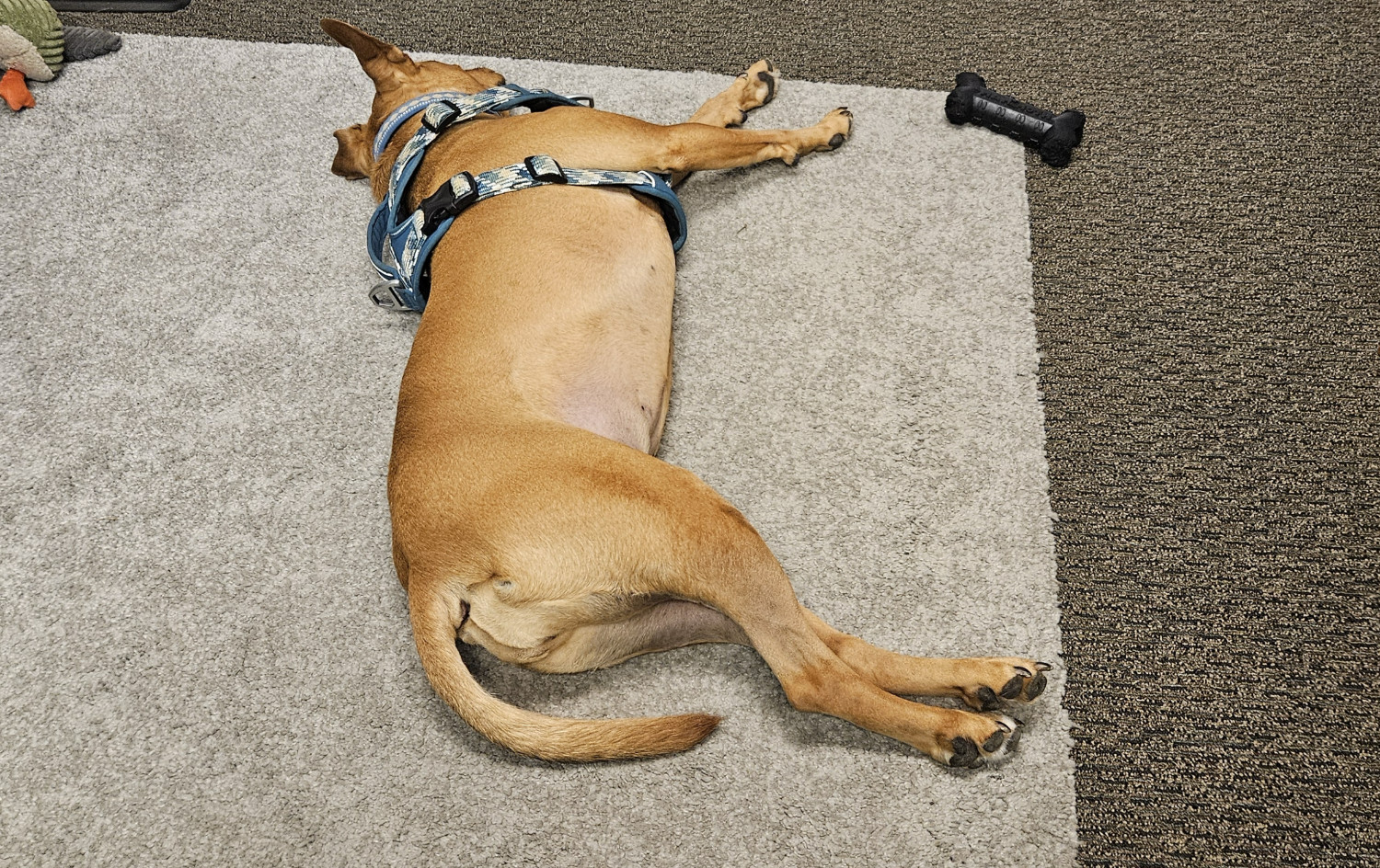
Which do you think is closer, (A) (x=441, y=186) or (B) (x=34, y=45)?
(A) (x=441, y=186)

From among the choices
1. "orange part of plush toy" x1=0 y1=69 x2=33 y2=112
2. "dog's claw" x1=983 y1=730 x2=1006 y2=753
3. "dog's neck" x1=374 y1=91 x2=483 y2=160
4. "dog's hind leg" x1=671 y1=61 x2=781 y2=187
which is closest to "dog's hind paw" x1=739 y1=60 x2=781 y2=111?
"dog's hind leg" x1=671 y1=61 x2=781 y2=187

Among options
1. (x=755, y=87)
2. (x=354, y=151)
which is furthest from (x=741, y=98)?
(x=354, y=151)

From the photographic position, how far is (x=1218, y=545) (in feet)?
6.05

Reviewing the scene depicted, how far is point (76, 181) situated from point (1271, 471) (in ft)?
11.1

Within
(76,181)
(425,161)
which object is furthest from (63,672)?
(76,181)

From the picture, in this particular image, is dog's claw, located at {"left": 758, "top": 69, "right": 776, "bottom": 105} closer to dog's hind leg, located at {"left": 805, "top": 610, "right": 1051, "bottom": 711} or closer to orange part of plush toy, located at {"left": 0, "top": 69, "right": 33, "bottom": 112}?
dog's hind leg, located at {"left": 805, "top": 610, "right": 1051, "bottom": 711}

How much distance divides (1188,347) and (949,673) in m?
1.05

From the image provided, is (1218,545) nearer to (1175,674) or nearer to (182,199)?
(1175,674)

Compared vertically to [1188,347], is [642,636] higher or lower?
lower

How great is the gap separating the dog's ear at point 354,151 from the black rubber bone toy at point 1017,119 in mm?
1649

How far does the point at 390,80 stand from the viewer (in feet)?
7.75

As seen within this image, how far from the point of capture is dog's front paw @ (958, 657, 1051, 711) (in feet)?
5.42

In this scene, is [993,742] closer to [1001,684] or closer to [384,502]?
[1001,684]

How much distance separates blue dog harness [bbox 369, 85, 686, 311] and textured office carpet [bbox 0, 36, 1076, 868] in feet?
0.59
